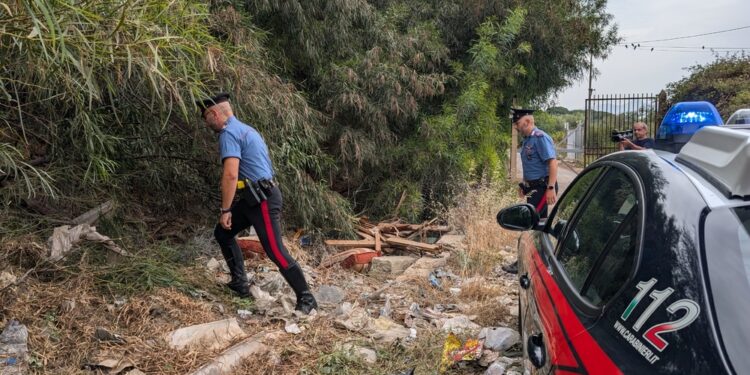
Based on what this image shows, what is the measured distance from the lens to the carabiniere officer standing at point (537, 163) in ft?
18.4

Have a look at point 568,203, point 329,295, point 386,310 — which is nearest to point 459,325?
point 386,310

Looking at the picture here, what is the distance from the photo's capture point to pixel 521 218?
3.02 metres

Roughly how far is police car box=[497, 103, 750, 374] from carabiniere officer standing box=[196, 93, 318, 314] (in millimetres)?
2450

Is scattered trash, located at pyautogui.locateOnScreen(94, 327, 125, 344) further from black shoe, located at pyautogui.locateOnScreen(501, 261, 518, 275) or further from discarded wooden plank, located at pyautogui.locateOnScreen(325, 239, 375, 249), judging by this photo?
black shoe, located at pyautogui.locateOnScreen(501, 261, 518, 275)

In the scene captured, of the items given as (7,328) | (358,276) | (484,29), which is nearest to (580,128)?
(484,29)

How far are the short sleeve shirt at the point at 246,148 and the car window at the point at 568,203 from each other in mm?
2157

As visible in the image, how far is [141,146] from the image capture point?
4906 millimetres

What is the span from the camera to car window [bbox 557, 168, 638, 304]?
1653 millimetres

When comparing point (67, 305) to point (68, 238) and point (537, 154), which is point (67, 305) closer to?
point (68, 238)

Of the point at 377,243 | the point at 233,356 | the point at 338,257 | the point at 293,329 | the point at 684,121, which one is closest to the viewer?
the point at 684,121

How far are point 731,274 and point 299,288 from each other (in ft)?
11.1

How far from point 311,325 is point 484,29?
24.2ft

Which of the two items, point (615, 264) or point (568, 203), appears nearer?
point (615, 264)

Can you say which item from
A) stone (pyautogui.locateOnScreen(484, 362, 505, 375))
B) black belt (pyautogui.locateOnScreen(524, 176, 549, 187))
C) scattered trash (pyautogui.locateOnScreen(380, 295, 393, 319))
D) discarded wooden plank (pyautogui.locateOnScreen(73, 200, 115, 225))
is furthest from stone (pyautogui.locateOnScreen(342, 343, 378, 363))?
black belt (pyautogui.locateOnScreen(524, 176, 549, 187))
